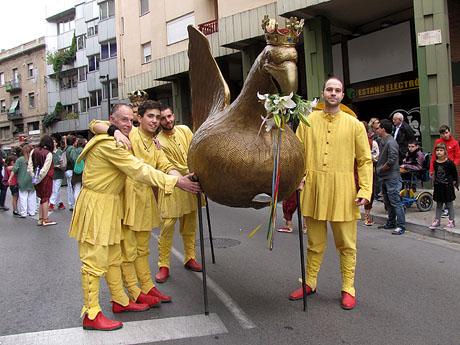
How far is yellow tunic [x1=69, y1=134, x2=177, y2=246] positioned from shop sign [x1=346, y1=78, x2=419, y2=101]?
11070 millimetres

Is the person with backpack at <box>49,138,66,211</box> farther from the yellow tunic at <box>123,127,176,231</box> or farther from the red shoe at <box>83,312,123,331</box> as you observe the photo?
the red shoe at <box>83,312,123,331</box>

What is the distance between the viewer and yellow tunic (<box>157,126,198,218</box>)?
14.2 feet

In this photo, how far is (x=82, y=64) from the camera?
34.3 meters

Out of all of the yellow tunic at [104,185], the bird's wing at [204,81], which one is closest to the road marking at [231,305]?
the yellow tunic at [104,185]

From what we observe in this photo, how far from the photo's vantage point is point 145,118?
3.97m

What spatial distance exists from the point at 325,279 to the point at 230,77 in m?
16.5

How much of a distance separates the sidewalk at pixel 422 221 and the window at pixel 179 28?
13162 millimetres

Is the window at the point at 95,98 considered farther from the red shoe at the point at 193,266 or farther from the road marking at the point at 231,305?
the road marking at the point at 231,305

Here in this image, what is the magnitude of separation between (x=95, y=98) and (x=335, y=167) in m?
32.4

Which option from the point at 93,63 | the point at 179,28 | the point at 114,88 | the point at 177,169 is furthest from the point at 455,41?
the point at 93,63

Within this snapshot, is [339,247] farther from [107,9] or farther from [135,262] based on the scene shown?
[107,9]

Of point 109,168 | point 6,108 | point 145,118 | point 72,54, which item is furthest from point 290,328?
point 6,108

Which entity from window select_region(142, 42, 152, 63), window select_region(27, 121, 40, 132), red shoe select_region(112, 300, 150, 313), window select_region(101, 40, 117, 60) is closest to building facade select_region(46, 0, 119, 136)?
window select_region(101, 40, 117, 60)

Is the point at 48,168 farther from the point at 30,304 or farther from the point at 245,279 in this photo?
the point at 245,279
